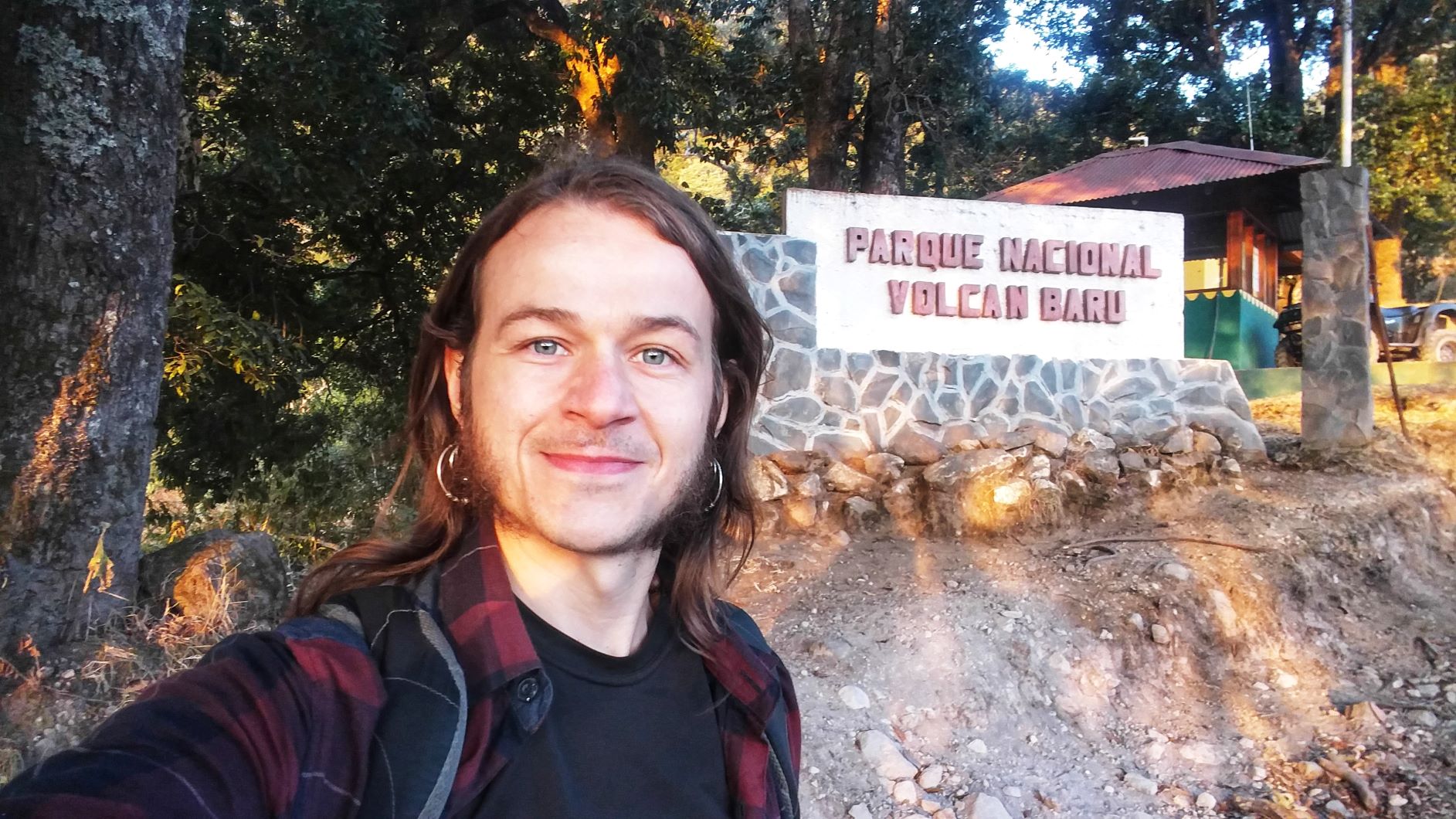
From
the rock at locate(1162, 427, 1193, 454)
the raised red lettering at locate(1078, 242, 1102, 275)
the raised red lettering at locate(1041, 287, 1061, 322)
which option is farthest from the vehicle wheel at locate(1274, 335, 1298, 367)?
the raised red lettering at locate(1041, 287, 1061, 322)

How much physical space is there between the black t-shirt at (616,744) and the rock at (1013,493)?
16.2ft

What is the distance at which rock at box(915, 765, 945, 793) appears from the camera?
4.04m

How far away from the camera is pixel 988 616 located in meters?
5.15

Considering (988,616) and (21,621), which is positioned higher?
(21,621)

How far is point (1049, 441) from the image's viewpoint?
21.5 ft

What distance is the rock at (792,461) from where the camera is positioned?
6172 mm

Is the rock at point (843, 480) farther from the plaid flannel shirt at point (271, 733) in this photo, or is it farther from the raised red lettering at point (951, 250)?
the plaid flannel shirt at point (271, 733)

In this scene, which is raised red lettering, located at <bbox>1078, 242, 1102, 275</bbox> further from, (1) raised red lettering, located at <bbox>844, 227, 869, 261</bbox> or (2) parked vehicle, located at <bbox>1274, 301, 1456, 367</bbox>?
(2) parked vehicle, located at <bbox>1274, 301, 1456, 367</bbox>

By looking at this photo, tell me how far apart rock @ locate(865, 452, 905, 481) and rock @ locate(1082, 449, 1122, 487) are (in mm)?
1319

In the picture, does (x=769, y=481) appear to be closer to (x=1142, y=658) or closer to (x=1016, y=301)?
(x=1016, y=301)

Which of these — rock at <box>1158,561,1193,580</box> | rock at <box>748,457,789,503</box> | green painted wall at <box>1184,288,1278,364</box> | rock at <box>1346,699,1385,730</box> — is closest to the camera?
rock at <box>1346,699,1385,730</box>

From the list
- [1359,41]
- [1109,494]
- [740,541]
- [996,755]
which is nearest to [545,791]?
[740,541]

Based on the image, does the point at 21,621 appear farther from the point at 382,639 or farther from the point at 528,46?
the point at 528,46

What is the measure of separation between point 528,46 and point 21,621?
7.28 m
